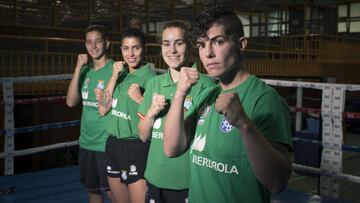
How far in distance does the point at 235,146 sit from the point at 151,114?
2.43 ft

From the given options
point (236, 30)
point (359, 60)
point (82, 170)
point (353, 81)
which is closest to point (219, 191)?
point (236, 30)

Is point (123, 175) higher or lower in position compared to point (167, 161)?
lower

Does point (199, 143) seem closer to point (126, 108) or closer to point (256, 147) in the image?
point (256, 147)

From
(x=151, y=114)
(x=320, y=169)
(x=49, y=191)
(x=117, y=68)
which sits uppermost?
(x=117, y=68)

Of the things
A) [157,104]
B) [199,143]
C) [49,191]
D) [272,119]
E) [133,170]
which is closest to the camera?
[272,119]

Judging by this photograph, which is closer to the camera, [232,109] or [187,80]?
[232,109]

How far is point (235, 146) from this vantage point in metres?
1.36

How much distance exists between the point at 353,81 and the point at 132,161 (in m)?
15.6

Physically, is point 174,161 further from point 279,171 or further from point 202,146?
point 279,171

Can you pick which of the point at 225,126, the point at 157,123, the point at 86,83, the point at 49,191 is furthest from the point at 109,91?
the point at 49,191

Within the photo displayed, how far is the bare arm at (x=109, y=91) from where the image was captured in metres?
2.69

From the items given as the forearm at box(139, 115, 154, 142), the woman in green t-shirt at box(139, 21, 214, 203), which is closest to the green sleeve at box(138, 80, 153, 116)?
the woman in green t-shirt at box(139, 21, 214, 203)

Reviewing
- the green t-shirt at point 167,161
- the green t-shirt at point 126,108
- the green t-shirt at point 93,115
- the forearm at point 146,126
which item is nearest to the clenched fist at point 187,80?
the green t-shirt at point 167,161

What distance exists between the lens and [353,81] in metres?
16.2
